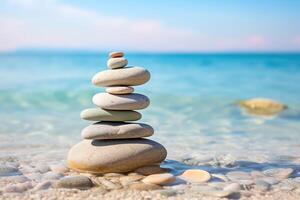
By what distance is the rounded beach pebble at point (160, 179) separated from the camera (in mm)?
4988

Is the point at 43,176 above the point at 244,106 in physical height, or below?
below

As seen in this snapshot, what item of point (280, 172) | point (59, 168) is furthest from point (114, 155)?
point (280, 172)

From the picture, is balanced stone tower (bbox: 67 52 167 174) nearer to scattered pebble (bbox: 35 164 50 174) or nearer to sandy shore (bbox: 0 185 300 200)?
scattered pebble (bbox: 35 164 50 174)

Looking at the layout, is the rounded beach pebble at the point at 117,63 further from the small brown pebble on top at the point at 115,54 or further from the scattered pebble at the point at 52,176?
the scattered pebble at the point at 52,176

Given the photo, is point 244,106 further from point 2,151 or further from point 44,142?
point 2,151

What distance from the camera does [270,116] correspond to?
1223 cm

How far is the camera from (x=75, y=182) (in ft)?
15.9

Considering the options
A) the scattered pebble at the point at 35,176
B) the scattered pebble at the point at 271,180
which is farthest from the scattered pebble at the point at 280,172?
the scattered pebble at the point at 35,176

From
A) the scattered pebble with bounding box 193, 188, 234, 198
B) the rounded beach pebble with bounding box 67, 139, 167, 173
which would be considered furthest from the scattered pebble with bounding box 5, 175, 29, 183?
the scattered pebble with bounding box 193, 188, 234, 198

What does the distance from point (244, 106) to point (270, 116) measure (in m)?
2.35

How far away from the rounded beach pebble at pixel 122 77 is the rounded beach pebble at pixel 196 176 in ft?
4.26

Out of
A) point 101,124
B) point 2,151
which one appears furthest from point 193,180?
point 2,151

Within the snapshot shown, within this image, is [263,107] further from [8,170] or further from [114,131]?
[8,170]

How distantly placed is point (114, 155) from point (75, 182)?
68 cm
